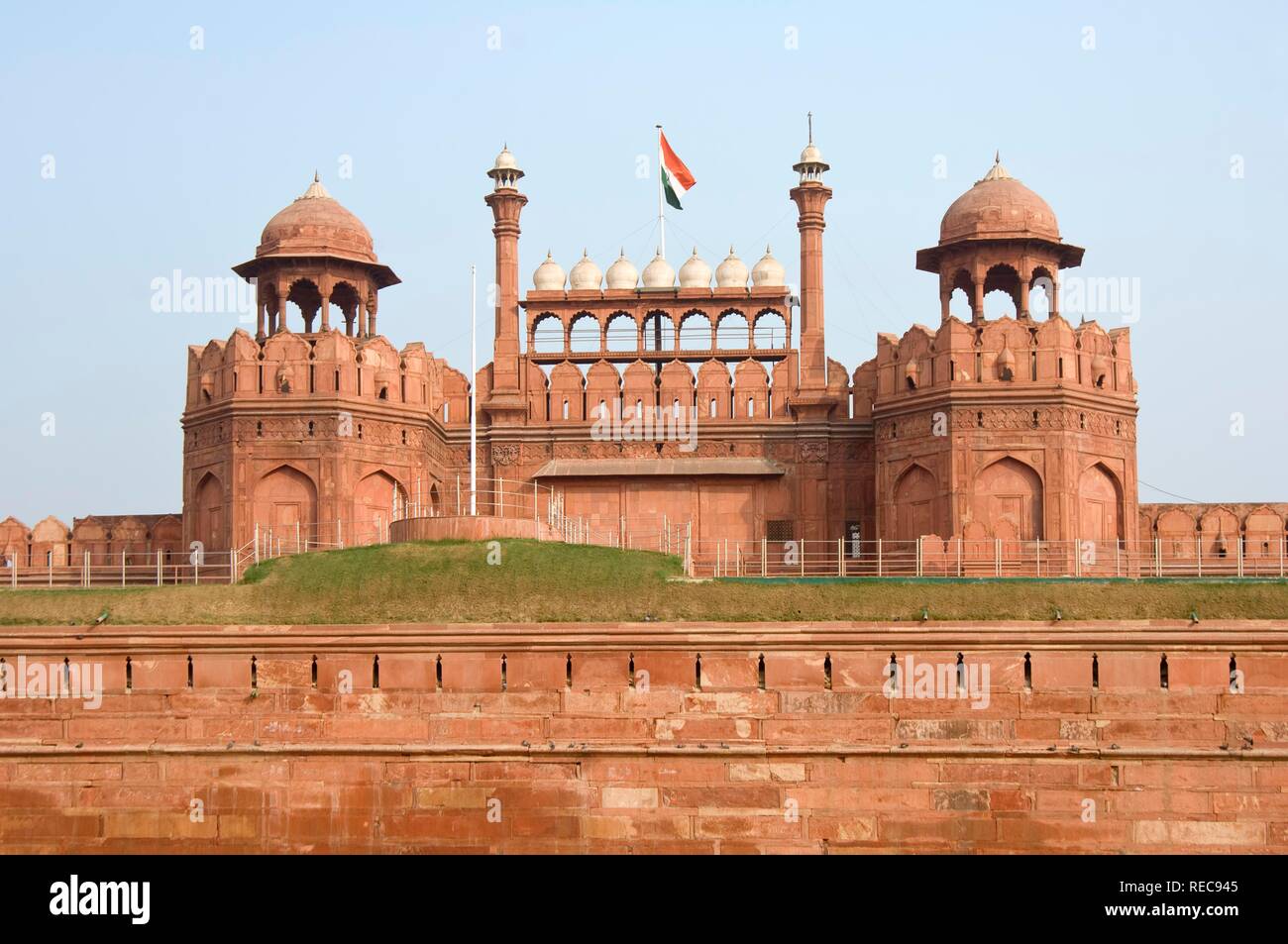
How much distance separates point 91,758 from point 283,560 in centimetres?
495

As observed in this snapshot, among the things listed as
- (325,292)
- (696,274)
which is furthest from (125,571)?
(696,274)

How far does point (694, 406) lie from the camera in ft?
136

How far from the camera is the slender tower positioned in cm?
4156

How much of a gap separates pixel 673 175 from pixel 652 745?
19.9 metres

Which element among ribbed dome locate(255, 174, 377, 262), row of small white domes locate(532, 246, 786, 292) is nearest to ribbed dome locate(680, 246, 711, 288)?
row of small white domes locate(532, 246, 786, 292)

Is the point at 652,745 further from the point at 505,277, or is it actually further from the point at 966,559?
the point at 505,277

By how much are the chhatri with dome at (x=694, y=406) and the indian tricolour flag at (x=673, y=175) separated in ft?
6.06

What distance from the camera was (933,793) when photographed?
2769 cm

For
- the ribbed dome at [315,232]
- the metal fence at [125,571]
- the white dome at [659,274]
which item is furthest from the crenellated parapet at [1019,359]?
the metal fence at [125,571]

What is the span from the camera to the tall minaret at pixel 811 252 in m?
41.8

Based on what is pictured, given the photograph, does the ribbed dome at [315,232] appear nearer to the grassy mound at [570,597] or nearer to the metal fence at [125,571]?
the metal fence at [125,571]

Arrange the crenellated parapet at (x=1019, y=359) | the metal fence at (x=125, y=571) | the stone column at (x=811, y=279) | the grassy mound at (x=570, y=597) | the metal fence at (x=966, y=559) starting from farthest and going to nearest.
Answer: the stone column at (x=811, y=279) → the metal fence at (x=125, y=571) → the crenellated parapet at (x=1019, y=359) → the metal fence at (x=966, y=559) → the grassy mound at (x=570, y=597)

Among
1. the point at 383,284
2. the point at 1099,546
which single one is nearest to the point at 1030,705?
the point at 1099,546

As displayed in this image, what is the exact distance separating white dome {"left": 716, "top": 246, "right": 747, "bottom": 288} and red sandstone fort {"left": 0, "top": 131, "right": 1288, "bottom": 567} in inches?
1.9
